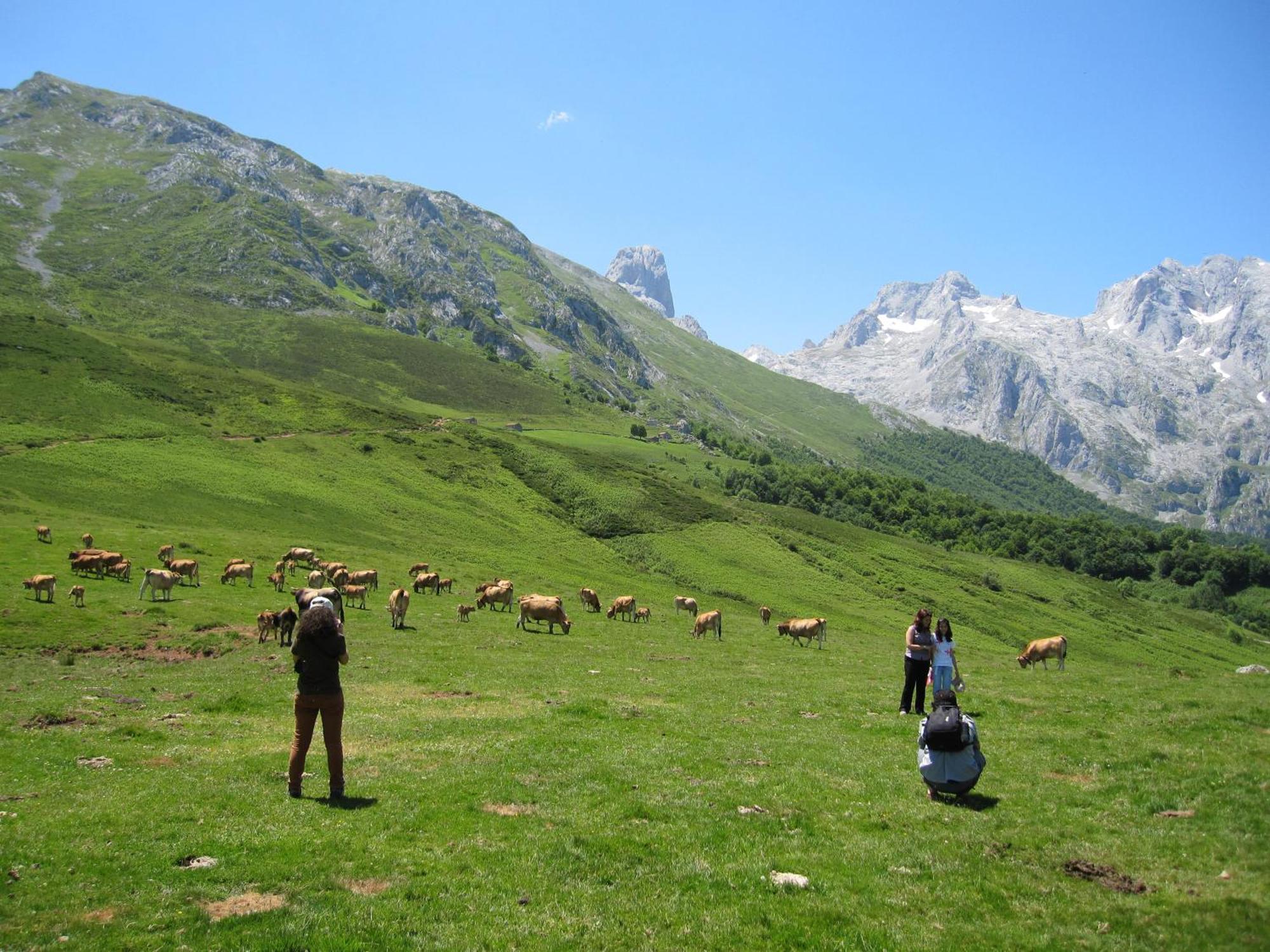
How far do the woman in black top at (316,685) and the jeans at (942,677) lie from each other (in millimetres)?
16939

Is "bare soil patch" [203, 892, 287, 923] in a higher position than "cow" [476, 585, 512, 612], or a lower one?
higher

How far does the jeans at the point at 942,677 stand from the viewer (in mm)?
22453

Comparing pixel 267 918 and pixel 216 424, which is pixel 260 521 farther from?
pixel 267 918

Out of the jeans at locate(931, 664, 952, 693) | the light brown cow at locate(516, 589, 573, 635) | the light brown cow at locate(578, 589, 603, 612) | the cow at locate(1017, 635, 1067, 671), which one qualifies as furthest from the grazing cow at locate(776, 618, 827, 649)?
the jeans at locate(931, 664, 952, 693)

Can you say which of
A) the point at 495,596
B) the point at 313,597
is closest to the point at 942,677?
the point at 313,597

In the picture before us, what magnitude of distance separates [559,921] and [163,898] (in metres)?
5.22

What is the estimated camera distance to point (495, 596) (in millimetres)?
53312

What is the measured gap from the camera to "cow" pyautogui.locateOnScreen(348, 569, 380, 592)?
2116 inches

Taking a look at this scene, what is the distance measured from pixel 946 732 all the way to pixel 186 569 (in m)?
48.4

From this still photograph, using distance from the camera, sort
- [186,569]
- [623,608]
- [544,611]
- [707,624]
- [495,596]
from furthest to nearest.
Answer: [623,608]
[495,596]
[707,624]
[186,569]
[544,611]

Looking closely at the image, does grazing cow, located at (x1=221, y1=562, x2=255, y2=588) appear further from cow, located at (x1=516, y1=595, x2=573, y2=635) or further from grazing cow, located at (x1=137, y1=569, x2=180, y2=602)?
cow, located at (x1=516, y1=595, x2=573, y2=635)

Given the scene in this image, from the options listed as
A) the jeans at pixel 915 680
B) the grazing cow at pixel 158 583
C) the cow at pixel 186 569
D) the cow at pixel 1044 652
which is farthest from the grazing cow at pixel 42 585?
the cow at pixel 1044 652

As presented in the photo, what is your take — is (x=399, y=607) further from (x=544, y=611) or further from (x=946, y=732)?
(x=946, y=732)

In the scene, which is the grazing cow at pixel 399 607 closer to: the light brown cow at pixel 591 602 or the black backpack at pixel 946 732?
the light brown cow at pixel 591 602
